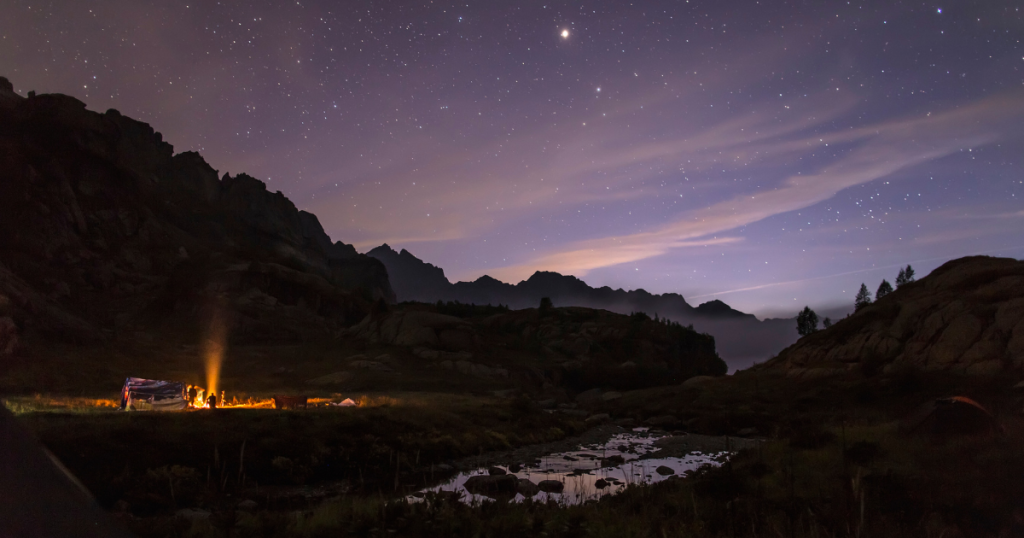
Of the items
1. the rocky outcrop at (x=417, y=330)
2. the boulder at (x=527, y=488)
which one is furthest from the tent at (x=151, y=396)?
the rocky outcrop at (x=417, y=330)

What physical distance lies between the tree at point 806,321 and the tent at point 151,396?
17058 centimetres

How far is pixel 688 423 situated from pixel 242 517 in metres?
48.3

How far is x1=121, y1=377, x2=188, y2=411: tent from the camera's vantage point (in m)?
35.6

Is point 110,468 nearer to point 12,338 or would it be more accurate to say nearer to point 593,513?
point 593,513

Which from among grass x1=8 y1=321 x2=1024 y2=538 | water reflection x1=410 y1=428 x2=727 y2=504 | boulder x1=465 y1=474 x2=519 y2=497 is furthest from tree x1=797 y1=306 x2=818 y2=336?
boulder x1=465 y1=474 x2=519 y2=497

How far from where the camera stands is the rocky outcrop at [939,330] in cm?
4834

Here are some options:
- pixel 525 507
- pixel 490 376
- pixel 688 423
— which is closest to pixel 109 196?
pixel 490 376

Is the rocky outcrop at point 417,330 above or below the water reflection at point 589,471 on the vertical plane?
above

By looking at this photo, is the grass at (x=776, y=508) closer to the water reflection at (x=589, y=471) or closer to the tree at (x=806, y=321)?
the water reflection at (x=589, y=471)

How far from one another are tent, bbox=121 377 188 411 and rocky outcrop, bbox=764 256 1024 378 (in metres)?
62.8

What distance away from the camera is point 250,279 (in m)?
133

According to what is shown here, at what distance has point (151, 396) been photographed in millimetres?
36406

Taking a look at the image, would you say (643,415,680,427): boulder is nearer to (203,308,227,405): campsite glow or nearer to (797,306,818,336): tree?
(203,308,227,405): campsite glow

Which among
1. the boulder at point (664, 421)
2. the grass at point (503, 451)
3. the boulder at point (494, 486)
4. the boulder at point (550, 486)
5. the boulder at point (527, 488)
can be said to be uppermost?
the grass at point (503, 451)
